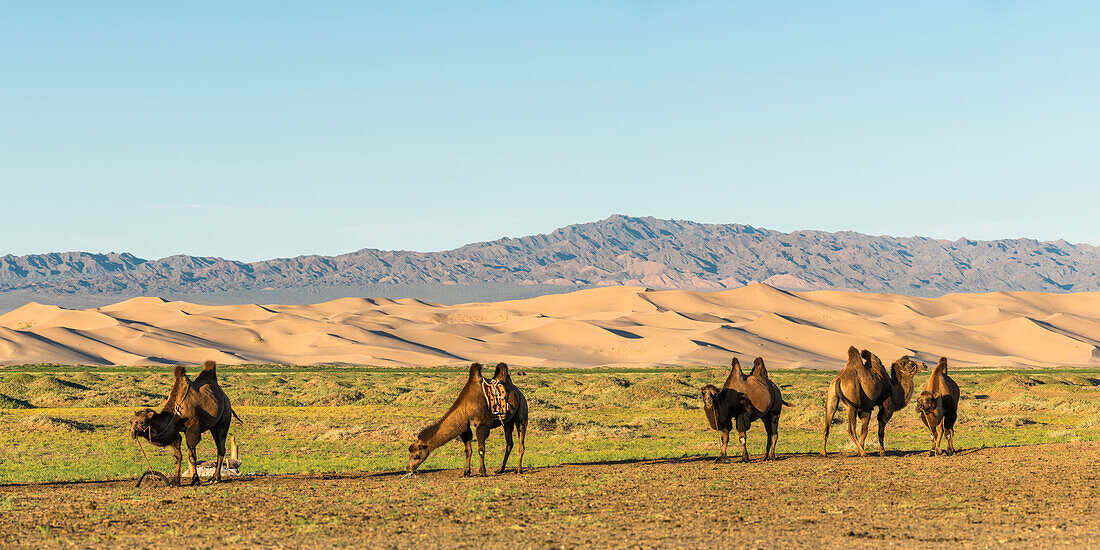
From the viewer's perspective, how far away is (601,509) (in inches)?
682

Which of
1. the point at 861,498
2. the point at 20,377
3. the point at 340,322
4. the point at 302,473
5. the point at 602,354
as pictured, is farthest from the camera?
the point at 340,322

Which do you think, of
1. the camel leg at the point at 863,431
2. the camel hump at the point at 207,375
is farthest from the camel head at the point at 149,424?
the camel leg at the point at 863,431

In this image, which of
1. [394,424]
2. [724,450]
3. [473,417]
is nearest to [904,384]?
[724,450]

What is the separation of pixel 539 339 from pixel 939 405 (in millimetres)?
131759

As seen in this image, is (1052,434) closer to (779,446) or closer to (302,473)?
(779,446)

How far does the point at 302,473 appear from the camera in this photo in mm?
23422

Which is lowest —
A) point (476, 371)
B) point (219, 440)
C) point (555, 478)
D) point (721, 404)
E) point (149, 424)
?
point (555, 478)

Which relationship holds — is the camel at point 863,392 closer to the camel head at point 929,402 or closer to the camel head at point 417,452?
the camel head at point 929,402

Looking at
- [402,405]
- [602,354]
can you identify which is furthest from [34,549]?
[602,354]

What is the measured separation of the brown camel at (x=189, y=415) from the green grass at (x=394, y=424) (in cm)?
425

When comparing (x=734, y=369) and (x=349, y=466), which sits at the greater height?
(x=734, y=369)

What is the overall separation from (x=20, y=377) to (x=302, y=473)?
4955 centimetres

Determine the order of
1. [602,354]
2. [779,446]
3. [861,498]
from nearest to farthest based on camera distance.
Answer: [861,498]
[779,446]
[602,354]

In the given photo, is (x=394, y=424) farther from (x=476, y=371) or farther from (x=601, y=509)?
(x=601, y=509)
